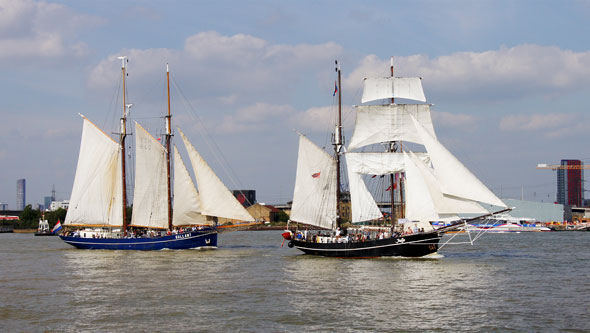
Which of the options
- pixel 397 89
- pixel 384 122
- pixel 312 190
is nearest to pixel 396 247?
pixel 312 190

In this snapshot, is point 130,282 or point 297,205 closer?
point 130,282

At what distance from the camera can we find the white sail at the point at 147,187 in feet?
272

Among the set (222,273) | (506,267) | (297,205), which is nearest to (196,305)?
(222,273)

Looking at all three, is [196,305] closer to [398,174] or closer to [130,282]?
[130,282]

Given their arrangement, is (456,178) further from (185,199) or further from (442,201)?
(185,199)

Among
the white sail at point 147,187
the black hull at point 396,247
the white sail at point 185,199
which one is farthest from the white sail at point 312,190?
the white sail at point 147,187

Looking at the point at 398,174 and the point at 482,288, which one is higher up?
the point at 398,174

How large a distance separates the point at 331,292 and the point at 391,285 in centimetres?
487

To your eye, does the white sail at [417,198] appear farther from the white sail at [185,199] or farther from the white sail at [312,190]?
the white sail at [185,199]

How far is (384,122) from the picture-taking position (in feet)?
277

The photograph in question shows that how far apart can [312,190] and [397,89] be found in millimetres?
18574

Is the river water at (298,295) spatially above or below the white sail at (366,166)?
below

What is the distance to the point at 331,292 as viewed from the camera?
1785 inches

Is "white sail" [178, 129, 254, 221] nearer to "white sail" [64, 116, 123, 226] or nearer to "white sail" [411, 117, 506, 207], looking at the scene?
"white sail" [64, 116, 123, 226]
